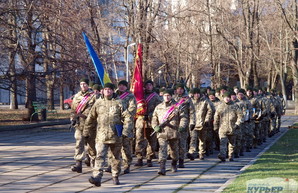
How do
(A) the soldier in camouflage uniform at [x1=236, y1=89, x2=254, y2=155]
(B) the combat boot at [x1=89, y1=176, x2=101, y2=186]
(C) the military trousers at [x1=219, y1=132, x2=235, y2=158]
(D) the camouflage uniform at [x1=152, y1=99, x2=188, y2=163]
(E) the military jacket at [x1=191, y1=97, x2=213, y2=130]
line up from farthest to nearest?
1. (A) the soldier in camouflage uniform at [x1=236, y1=89, x2=254, y2=155]
2. (E) the military jacket at [x1=191, y1=97, x2=213, y2=130]
3. (C) the military trousers at [x1=219, y1=132, x2=235, y2=158]
4. (D) the camouflage uniform at [x1=152, y1=99, x2=188, y2=163]
5. (B) the combat boot at [x1=89, y1=176, x2=101, y2=186]

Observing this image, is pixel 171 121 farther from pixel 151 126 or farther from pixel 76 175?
pixel 76 175

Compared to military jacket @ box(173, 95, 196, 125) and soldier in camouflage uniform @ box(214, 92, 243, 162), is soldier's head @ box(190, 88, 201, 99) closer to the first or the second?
soldier in camouflage uniform @ box(214, 92, 243, 162)

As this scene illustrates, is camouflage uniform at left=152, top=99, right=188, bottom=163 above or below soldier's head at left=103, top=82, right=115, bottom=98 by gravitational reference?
below

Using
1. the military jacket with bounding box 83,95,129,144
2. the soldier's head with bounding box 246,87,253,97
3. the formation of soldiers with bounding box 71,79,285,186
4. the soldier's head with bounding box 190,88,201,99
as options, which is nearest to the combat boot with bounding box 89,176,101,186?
the formation of soldiers with bounding box 71,79,285,186

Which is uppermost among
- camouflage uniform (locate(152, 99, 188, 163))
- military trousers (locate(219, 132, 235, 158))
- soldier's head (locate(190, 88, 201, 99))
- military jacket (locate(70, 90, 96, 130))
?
soldier's head (locate(190, 88, 201, 99))

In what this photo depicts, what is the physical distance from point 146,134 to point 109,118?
9.95 ft

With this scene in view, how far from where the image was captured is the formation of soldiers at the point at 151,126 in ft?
32.9

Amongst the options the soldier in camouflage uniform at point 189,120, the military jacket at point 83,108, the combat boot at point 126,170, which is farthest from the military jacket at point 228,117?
the military jacket at point 83,108

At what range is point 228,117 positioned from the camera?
13766 mm

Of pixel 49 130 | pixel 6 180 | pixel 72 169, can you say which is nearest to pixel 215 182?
pixel 72 169

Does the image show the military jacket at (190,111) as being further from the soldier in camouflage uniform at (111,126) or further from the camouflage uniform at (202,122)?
the soldier in camouflage uniform at (111,126)

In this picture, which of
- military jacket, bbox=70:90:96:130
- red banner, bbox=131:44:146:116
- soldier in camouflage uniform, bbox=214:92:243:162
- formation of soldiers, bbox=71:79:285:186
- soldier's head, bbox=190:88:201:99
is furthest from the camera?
soldier's head, bbox=190:88:201:99

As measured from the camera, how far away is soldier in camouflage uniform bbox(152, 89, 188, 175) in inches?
444

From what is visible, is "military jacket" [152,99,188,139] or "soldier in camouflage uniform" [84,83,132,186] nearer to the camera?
"soldier in camouflage uniform" [84,83,132,186]
